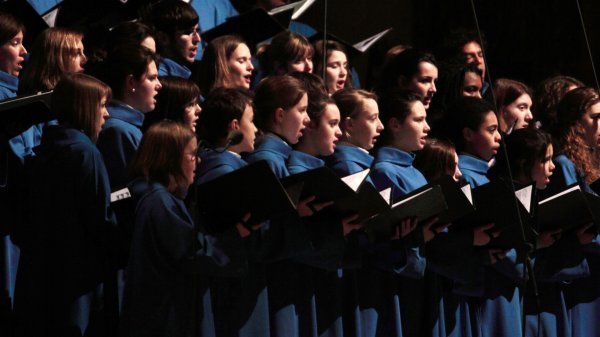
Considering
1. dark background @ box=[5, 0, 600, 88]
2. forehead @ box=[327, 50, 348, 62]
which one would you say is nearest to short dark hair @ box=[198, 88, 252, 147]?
forehead @ box=[327, 50, 348, 62]

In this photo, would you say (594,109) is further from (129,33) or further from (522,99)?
(129,33)

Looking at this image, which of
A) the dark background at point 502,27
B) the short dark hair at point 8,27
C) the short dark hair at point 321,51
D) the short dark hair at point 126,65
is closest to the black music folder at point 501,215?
the short dark hair at point 321,51

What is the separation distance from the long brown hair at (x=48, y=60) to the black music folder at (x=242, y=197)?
1.10m

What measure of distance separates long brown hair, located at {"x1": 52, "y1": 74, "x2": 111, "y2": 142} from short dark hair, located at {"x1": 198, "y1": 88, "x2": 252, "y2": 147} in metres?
0.43

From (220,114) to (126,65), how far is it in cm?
43

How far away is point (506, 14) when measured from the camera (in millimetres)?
9680

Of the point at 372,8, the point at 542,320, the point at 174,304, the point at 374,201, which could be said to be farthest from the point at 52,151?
the point at 372,8

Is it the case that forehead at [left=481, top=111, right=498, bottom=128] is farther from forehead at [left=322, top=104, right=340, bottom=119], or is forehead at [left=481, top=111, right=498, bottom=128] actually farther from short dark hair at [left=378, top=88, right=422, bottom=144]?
forehead at [left=322, top=104, right=340, bottom=119]

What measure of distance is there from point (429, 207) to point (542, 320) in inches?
55.8

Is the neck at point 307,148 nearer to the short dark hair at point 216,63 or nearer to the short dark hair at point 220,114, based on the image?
the short dark hair at point 220,114

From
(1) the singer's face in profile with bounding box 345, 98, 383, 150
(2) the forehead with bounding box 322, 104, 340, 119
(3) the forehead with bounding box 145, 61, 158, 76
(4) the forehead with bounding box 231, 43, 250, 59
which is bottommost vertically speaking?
(1) the singer's face in profile with bounding box 345, 98, 383, 150

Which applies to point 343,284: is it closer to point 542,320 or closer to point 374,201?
point 374,201

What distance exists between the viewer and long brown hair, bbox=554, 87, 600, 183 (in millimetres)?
6898

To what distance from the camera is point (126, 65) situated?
17.7 feet
